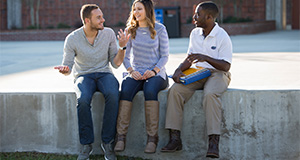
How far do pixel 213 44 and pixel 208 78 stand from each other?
1.14 ft

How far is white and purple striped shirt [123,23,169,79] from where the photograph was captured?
509cm

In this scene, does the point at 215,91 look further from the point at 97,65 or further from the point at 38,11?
the point at 38,11

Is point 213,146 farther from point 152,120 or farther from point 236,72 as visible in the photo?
point 236,72

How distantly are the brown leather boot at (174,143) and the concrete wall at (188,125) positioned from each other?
230 mm

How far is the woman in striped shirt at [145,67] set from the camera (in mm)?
4750

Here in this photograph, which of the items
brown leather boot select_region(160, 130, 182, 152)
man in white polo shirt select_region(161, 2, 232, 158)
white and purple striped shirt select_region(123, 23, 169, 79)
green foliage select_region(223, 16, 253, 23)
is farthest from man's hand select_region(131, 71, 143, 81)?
green foliage select_region(223, 16, 253, 23)

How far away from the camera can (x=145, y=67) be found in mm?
5090

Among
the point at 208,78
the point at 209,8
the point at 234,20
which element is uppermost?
the point at 209,8

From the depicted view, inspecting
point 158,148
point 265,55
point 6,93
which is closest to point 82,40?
point 6,93

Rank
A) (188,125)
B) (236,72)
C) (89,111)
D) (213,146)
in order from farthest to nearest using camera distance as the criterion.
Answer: (236,72)
(188,125)
(89,111)
(213,146)

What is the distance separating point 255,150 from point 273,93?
61 cm

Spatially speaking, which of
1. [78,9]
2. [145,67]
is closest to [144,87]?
[145,67]

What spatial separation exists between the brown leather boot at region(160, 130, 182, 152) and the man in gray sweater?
0.56 meters

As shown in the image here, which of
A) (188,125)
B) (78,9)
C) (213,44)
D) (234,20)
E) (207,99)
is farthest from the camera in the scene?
(78,9)
